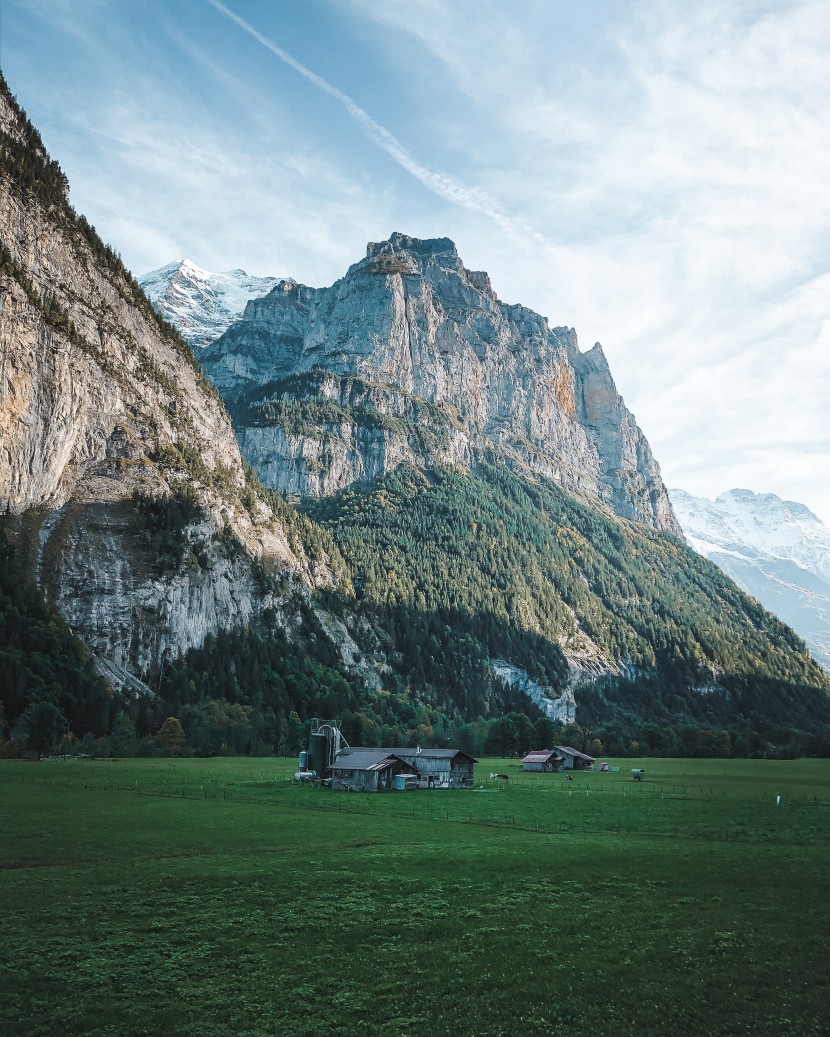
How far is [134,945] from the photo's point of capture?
2325 centimetres

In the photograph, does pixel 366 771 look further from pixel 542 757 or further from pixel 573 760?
pixel 573 760

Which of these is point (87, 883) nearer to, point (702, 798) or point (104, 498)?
point (702, 798)

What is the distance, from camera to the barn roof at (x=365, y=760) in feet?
267

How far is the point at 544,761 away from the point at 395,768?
42363mm

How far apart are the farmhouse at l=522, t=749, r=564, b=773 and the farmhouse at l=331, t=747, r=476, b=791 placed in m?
29.7

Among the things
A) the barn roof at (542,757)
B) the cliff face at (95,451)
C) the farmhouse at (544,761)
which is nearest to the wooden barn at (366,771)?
the farmhouse at (544,761)

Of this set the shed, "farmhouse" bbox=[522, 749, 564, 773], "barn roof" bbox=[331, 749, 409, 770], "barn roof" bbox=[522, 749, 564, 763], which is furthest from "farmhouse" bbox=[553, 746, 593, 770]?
"barn roof" bbox=[331, 749, 409, 770]

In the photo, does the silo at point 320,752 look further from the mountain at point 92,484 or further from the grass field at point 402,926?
the mountain at point 92,484

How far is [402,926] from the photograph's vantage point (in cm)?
2603

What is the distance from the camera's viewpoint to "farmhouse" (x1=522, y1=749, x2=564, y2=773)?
11781cm

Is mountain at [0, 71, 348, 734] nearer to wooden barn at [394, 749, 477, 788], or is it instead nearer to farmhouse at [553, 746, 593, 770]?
wooden barn at [394, 749, 477, 788]

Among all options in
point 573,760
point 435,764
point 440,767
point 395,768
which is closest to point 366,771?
point 395,768

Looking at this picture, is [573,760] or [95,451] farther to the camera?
[95,451]

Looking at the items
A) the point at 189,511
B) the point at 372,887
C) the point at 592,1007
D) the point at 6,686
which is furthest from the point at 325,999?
the point at 189,511
